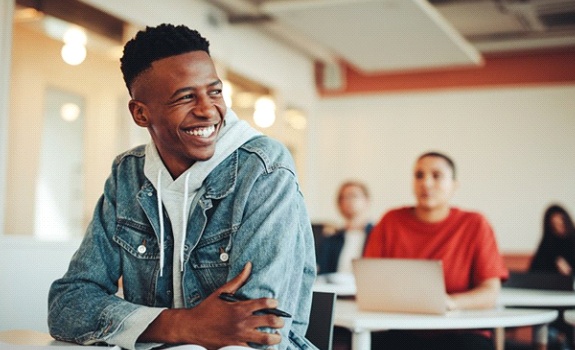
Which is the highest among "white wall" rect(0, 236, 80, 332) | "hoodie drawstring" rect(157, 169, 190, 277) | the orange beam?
the orange beam

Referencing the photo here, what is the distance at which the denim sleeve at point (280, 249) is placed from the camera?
62.2 inches

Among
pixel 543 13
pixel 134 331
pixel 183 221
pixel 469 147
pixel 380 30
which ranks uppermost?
pixel 543 13

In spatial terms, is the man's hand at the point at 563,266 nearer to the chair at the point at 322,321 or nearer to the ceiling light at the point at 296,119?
the ceiling light at the point at 296,119

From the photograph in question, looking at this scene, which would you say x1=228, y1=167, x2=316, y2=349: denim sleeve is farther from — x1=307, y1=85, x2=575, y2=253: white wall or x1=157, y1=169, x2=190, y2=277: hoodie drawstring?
x1=307, y1=85, x2=575, y2=253: white wall

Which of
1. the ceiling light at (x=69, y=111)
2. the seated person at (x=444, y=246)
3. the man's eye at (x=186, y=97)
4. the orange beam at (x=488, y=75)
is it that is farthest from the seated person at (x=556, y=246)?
the man's eye at (x=186, y=97)

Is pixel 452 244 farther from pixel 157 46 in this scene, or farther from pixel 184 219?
pixel 157 46

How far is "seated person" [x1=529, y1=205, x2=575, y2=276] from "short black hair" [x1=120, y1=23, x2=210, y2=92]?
15.0ft

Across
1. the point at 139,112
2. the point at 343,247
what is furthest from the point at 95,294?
the point at 343,247

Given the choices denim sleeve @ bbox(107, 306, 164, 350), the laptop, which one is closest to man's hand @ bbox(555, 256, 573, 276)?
the laptop

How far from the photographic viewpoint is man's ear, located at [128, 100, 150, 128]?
1.79m

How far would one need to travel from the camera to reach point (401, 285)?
2.62m

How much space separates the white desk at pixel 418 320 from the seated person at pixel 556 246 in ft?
10.1

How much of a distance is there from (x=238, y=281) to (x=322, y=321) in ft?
1.68

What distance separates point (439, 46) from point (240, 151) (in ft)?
18.8
